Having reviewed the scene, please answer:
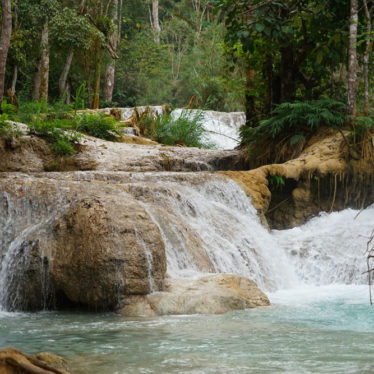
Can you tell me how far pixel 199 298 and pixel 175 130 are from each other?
1062cm

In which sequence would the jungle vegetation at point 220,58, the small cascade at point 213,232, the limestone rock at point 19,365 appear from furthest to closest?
the jungle vegetation at point 220,58, the small cascade at point 213,232, the limestone rock at point 19,365

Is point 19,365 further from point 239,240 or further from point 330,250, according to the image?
point 330,250

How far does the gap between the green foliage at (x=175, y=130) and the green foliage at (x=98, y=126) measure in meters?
2.26

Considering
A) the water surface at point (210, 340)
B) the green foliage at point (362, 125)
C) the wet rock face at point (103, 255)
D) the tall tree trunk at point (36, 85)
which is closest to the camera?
the water surface at point (210, 340)

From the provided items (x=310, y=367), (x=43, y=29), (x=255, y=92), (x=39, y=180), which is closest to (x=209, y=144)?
(x=255, y=92)

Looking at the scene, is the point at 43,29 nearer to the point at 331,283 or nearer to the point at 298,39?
the point at 298,39

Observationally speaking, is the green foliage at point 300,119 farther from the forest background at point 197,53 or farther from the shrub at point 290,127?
the forest background at point 197,53

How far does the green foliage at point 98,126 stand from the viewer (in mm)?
13656

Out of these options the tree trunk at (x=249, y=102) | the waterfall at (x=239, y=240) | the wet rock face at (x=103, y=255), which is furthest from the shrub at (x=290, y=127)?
the wet rock face at (x=103, y=255)

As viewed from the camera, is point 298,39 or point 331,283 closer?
point 331,283

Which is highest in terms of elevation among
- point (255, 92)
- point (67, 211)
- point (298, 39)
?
point (298, 39)

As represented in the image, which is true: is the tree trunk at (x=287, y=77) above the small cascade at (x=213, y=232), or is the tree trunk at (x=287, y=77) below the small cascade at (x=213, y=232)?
above

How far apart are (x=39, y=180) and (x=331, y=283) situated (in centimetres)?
480

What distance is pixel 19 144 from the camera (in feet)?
36.6
